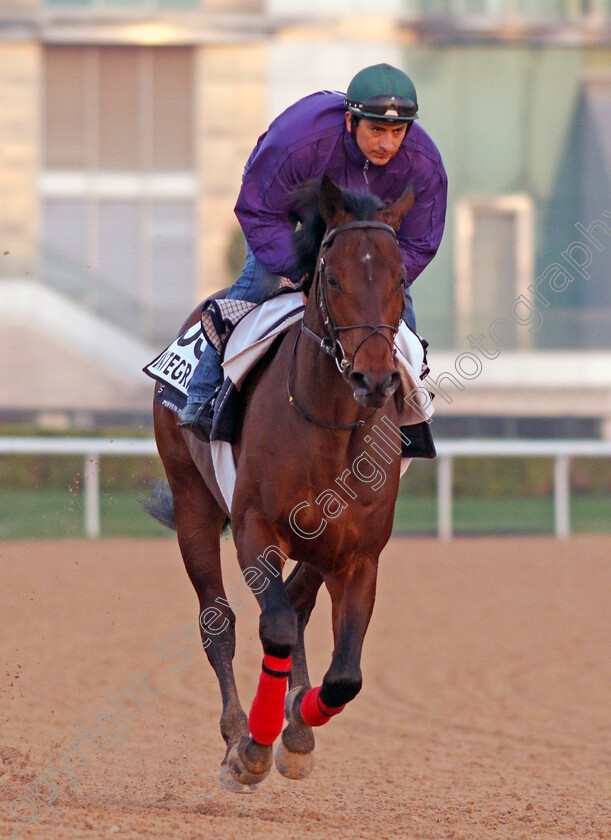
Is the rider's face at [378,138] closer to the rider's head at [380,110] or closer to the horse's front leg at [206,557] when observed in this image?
the rider's head at [380,110]

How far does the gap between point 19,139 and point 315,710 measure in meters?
16.7

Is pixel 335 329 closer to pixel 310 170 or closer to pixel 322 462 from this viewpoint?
pixel 322 462

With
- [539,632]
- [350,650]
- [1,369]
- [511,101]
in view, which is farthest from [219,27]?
[350,650]

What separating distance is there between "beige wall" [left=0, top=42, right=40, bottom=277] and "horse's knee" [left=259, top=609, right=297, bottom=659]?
53.5 feet

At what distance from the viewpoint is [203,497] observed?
15.8 ft

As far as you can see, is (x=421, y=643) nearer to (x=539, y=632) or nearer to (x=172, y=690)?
(x=539, y=632)

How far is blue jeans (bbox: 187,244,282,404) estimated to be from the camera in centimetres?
427

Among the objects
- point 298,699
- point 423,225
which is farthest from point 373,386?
point 298,699

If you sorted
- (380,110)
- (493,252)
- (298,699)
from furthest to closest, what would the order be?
1. (493,252)
2. (298,699)
3. (380,110)

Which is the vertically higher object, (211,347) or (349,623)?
(211,347)

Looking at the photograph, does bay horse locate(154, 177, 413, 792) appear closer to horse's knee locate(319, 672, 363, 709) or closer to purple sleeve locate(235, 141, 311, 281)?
horse's knee locate(319, 672, 363, 709)

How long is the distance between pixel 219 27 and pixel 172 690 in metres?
14.9

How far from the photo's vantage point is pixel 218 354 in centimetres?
427

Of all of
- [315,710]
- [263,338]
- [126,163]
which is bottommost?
[315,710]
